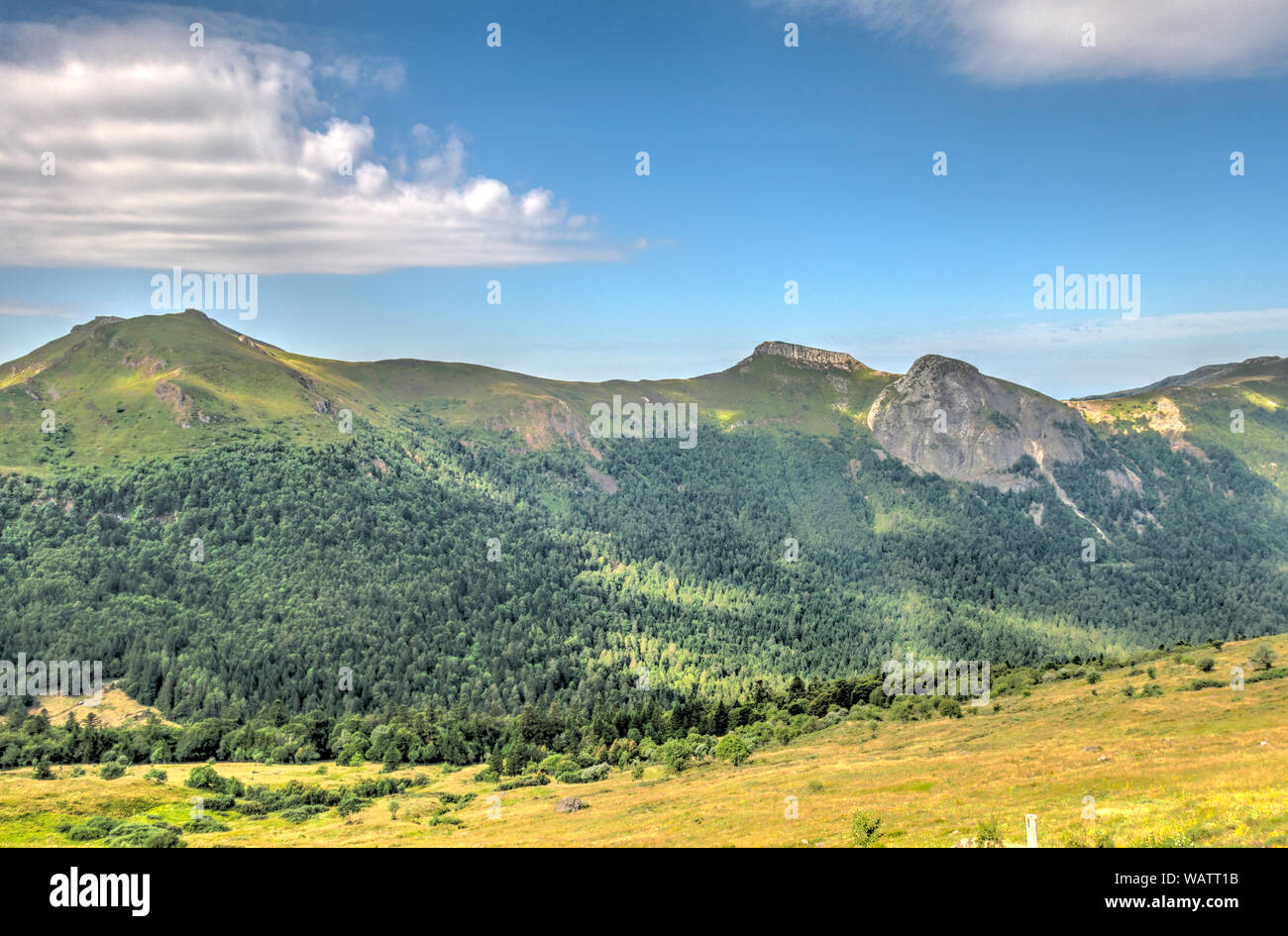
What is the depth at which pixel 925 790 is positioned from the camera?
55.6 metres

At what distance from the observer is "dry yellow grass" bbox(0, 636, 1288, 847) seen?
38156 millimetres

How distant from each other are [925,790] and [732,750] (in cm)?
4650

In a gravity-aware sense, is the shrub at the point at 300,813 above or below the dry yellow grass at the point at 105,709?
above

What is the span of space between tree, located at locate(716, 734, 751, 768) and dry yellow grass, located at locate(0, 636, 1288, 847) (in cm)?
371

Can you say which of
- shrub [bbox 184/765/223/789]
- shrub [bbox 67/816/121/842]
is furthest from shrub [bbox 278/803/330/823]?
shrub [bbox 67/816/121/842]

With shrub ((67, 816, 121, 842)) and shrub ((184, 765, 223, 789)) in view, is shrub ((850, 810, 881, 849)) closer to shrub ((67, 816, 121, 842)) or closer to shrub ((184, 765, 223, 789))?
shrub ((67, 816, 121, 842))

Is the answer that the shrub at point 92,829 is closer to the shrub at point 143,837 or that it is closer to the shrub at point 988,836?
the shrub at point 143,837

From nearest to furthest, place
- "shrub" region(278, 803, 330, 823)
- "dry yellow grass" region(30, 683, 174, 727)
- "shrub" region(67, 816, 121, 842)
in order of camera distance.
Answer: "shrub" region(67, 816, 121, 842)
"shrub" region(278, 803, 330, 823)
"dry yellow grass" region(30, 683, 174, 727)

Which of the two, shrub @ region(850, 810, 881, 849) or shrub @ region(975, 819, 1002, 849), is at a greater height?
shrub @ region(975, 819, 1002, 849)

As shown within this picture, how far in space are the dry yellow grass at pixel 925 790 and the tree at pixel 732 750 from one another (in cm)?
371

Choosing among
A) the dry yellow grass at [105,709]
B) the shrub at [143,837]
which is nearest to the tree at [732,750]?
the shrub at [143,837]

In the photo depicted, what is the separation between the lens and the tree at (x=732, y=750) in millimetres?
97125
